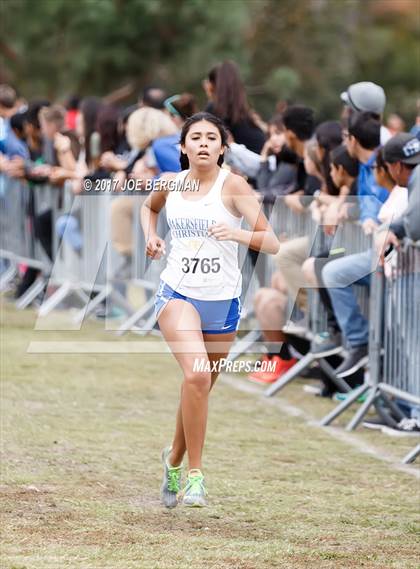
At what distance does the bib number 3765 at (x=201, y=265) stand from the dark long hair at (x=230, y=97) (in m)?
5.20

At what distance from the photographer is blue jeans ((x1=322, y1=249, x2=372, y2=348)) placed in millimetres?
9586

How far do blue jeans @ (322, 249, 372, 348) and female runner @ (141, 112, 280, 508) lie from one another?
111 inches

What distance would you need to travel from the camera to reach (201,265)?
6719 mm

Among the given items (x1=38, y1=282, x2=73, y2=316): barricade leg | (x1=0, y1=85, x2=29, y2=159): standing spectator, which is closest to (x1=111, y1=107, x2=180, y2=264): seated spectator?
(x1=38, y1=282, x2=73, y2=316): barricade leg

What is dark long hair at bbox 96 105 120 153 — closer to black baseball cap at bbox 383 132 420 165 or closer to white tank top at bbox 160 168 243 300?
black baseball cap at bbox 383 132 420 165

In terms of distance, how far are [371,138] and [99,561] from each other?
4870mm

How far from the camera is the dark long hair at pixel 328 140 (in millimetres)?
10344

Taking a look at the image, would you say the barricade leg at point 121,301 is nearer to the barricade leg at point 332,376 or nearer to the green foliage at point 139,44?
the barricade leg at point 332,376

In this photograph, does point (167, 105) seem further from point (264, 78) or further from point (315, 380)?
point (264, 78)

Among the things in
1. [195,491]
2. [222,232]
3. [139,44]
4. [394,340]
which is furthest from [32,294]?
[139,44]

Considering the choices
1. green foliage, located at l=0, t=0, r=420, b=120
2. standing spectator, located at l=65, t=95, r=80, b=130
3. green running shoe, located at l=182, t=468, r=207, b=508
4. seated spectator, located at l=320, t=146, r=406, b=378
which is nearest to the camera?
green running shoe, located at l=182, t=468, r=207, b=508

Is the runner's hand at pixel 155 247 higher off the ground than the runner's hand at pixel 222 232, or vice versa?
the runner's hand at pixel 222 232

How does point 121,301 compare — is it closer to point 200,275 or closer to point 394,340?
point 394,340

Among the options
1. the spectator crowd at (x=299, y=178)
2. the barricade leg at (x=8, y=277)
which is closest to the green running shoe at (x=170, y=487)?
the spectator crowd at (x=299, y=178)
